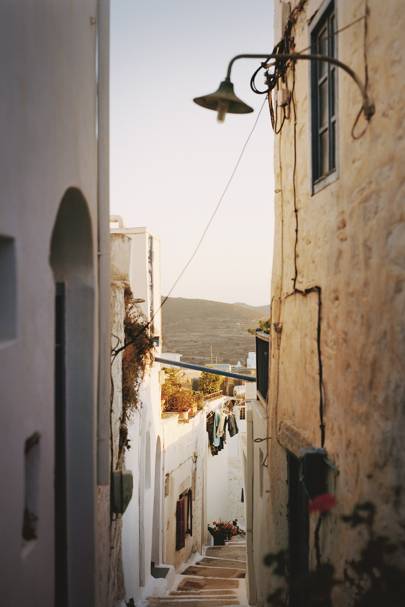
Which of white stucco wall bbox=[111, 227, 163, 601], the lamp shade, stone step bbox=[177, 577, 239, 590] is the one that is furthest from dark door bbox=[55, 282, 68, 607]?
stone step bbox=[177, 577, 239, 590]

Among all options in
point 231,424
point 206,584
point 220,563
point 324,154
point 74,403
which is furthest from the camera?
point 231,424

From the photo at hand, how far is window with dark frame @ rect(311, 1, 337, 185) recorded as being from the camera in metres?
5.55

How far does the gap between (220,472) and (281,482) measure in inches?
863

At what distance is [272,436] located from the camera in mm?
8320

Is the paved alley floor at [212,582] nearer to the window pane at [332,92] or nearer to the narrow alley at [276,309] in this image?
the narrow alley at [276,309]

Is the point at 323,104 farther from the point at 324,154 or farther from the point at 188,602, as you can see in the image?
the point at 188,602

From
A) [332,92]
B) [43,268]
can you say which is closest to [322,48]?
[332,92]

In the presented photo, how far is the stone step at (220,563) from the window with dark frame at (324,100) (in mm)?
15850

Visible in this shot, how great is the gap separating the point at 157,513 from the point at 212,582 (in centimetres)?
224

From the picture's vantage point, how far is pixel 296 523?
7.01m

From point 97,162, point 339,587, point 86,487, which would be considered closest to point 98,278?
point 97,162

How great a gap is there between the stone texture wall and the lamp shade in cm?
80

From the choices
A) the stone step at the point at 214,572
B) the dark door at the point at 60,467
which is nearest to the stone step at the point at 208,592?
the stone step at the point at 214,572

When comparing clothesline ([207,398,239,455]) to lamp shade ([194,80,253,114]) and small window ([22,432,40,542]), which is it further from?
small window ([22,432,40,542])
